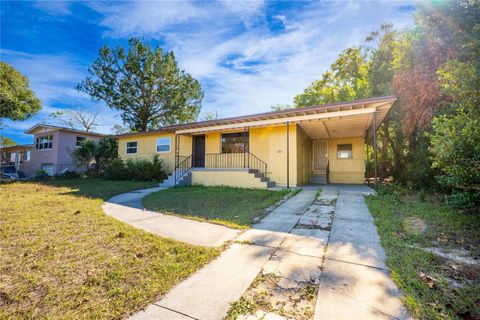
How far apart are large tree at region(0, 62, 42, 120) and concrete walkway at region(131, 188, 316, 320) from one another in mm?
21025

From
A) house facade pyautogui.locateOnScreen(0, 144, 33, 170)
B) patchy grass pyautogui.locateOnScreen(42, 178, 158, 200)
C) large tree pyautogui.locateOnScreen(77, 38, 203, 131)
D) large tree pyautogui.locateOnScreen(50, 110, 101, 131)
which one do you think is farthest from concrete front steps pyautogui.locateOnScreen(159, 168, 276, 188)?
large tree pyautogui.locateOnScreen(50, 110, 101, 131)

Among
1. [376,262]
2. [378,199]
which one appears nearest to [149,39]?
[378,199]

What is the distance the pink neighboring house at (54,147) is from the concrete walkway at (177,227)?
16151mm

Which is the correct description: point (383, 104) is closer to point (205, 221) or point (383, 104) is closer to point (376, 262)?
point (376, 262)

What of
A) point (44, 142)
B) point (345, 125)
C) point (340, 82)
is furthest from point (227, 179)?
point (44, 142)

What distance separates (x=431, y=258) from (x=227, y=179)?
7.98 m

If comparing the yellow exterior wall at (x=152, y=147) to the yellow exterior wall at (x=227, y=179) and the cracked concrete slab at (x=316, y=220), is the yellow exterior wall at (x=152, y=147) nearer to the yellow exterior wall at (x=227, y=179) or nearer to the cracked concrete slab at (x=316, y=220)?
the yellow exterior wall at (x=227, y=179)

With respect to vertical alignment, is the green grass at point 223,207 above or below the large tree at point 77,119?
below

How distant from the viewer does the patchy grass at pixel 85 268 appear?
1812 millimetres

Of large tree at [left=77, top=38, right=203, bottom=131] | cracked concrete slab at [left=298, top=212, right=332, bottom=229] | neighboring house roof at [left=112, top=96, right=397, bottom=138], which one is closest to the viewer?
cracked concrete slab at [left=298, top=212, right=332, bottom=229]

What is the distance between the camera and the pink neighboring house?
18031 millimetres

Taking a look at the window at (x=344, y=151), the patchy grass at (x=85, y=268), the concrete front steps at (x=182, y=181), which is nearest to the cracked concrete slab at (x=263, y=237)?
the patchy grass at (x=85, y=268)

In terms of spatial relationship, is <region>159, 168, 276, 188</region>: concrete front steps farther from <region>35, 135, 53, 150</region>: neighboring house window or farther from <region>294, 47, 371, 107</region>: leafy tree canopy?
<region>35, 135, 53, 150</region>: neighboring house window

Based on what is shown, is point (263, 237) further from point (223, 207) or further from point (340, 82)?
point (340, 82)
